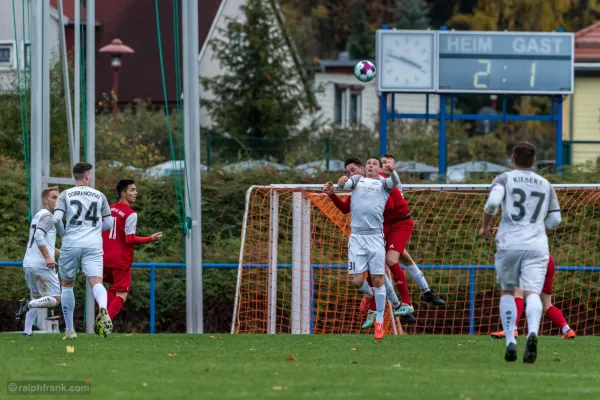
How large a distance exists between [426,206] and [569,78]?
429 cm

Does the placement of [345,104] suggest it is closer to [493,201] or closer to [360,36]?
[360,36]

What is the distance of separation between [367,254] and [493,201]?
12.7 feet

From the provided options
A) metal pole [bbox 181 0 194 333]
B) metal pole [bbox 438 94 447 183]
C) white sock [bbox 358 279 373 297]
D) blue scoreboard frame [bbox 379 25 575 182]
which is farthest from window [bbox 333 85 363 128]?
white sock [bbox 358 279 373 297]

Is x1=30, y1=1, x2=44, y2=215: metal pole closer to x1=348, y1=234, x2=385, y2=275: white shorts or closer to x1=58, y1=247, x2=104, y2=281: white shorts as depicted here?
x1=58, y1=247, x2=104, y2=281: white shorts

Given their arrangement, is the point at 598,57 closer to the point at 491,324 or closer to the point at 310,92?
the point at 310,92

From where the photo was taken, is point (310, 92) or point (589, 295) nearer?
point (589, 295)

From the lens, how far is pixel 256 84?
38.6 metres

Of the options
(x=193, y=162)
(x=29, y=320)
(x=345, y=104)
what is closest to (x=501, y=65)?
(x=193, y=162)

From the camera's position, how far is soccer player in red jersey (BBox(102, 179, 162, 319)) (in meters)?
14.9

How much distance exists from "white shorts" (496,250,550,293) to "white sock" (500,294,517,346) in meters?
0.17

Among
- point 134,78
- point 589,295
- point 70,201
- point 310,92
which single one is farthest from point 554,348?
point 134,78

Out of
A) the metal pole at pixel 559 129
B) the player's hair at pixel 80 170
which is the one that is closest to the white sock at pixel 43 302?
the player's hair at pixel 80 170

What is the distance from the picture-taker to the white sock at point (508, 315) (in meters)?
10.6

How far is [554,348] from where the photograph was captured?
13.0 metres
